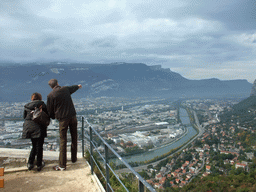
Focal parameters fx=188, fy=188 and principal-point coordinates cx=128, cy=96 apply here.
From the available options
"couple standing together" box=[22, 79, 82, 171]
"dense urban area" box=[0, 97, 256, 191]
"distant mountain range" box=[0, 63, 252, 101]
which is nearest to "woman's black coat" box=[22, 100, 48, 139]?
"couple standing together" box=[22, 79, 82, 171]

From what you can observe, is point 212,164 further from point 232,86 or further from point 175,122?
point 232,86

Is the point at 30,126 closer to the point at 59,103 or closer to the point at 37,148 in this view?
the point at 37,148

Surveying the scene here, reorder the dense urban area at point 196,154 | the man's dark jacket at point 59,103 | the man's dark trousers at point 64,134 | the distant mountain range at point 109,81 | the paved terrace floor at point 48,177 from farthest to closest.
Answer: the distant mountain range at point 109,81, the dense urban area at point 196,154, the man's dark trousers at point 64,134, the man's dark jacket at point 59,103, the paved terrace floor at point 48,177

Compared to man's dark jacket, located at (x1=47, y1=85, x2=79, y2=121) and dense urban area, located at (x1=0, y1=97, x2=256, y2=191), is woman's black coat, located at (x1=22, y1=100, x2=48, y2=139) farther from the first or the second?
dense urban area, located at (x1=0, y1=97, x2=256, y2=191)

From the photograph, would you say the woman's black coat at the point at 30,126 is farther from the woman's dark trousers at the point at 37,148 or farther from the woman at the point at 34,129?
the woman's dark trousers at the point at 37,148

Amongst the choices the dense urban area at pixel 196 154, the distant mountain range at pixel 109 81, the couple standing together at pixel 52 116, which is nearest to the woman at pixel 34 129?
the couple standing together at pixel 52 116

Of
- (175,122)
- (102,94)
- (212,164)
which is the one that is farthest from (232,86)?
(212,164)

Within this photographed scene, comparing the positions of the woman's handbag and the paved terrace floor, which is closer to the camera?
the paved terrace floor
